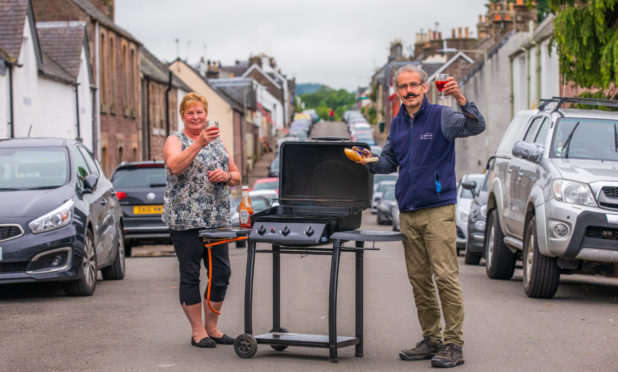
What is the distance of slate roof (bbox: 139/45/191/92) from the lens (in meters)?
48.9

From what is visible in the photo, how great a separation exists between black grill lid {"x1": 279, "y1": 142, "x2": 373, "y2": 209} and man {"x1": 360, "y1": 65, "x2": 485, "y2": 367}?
2.79 ft

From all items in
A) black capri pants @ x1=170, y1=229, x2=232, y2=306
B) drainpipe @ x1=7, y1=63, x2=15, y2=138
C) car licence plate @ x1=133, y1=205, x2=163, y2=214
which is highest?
drainpipe @ x1=7, y1=63, x2=15, y2=138

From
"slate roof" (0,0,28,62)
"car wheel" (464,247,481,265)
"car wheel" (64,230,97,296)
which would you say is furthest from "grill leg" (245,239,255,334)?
"slate roof" (0,0,28,62)

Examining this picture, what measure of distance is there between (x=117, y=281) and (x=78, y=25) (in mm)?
24461

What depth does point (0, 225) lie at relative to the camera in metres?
10.1

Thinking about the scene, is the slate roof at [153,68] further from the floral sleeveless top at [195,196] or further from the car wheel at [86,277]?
the floral sleeveless top at [195,196]

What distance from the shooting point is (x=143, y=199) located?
740 inches

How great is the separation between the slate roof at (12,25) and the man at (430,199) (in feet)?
64.9

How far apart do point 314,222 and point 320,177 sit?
1.12 meters

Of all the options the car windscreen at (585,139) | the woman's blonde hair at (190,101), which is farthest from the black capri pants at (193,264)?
the car windscreen at (585,139)

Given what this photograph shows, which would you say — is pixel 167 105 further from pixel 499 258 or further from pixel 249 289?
pixel 249 289

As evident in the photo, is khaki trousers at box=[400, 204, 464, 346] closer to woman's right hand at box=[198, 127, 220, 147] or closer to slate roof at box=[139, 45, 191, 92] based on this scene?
woman's right hand at box=[198, 127, 220, 147]

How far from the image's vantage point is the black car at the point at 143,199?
61.5 feet

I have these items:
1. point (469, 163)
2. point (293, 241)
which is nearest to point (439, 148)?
point (293, 241)
